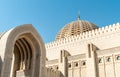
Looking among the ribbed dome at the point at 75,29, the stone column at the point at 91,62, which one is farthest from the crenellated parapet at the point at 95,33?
the ribbed dome at the point at 75,29

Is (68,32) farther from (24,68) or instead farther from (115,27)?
(24,68)

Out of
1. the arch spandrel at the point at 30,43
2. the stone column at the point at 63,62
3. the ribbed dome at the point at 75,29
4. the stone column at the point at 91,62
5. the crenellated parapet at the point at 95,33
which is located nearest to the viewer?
the arch spandrel at the point at 30,43

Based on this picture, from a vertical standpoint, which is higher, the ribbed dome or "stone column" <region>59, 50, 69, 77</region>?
the ribbed dome

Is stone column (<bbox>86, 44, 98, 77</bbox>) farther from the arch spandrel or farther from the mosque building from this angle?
the arch spandrel

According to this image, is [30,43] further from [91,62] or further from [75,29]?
[75,29]

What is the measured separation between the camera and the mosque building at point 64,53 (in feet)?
36.4

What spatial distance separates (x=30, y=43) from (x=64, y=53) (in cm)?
1087

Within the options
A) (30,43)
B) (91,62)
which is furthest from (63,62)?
(30,43)

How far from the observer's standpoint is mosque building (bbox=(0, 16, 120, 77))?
436 inches

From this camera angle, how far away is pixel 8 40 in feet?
34.7

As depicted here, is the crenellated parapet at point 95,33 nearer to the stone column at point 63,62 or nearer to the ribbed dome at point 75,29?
the stone column at point 63,62

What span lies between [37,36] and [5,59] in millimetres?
3387

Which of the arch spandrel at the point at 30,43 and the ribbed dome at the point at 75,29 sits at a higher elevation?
the ribbed dome at the point at 75,29

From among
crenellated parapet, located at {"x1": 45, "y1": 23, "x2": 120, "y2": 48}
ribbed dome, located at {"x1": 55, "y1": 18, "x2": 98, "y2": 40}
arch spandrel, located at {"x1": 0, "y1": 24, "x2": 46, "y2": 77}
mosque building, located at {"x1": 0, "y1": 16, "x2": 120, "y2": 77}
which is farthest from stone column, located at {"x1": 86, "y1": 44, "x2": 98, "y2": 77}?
arch spandrel, located at {"x1": 0, "y1": 24, "x2": 46, "y2": 77}
